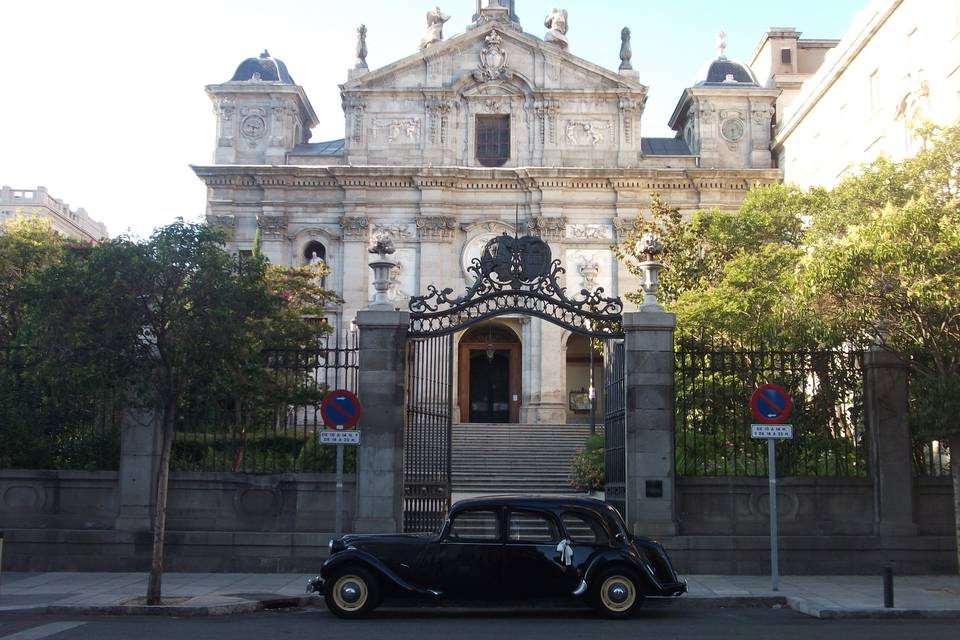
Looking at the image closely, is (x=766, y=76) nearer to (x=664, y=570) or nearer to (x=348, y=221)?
(x=348, y=221)

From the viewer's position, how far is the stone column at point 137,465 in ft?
55.3

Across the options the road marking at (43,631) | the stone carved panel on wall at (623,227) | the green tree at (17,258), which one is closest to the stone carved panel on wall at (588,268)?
the stone carved panel on wall at (623,227)

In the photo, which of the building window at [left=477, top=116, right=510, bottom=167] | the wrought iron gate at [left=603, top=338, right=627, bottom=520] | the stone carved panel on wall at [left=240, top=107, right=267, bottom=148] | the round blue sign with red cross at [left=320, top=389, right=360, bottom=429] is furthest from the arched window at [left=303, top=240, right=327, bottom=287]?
the round blue sign with red cross at [left=320, top=389, right=360, bottom=429]

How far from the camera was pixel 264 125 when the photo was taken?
149 feet

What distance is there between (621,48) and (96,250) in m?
35.9

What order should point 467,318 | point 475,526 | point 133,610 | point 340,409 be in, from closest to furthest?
point 475,526 < point 133,610 < point 340,409 < point 467,318

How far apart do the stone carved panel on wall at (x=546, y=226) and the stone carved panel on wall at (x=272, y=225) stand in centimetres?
1087

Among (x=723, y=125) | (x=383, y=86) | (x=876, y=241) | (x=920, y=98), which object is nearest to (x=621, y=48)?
(x=723, y=125)

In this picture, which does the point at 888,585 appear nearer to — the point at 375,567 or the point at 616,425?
the point at 616,425

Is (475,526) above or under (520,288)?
under

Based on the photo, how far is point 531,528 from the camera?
12617 mm

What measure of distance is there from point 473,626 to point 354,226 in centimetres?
3412

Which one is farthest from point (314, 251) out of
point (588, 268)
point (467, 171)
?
point (588, 268)

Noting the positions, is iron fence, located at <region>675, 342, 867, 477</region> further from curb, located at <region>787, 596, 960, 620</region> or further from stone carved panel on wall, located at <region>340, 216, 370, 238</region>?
stone carved panel on wall, located at <region>340, 216, 370, 238</region>
